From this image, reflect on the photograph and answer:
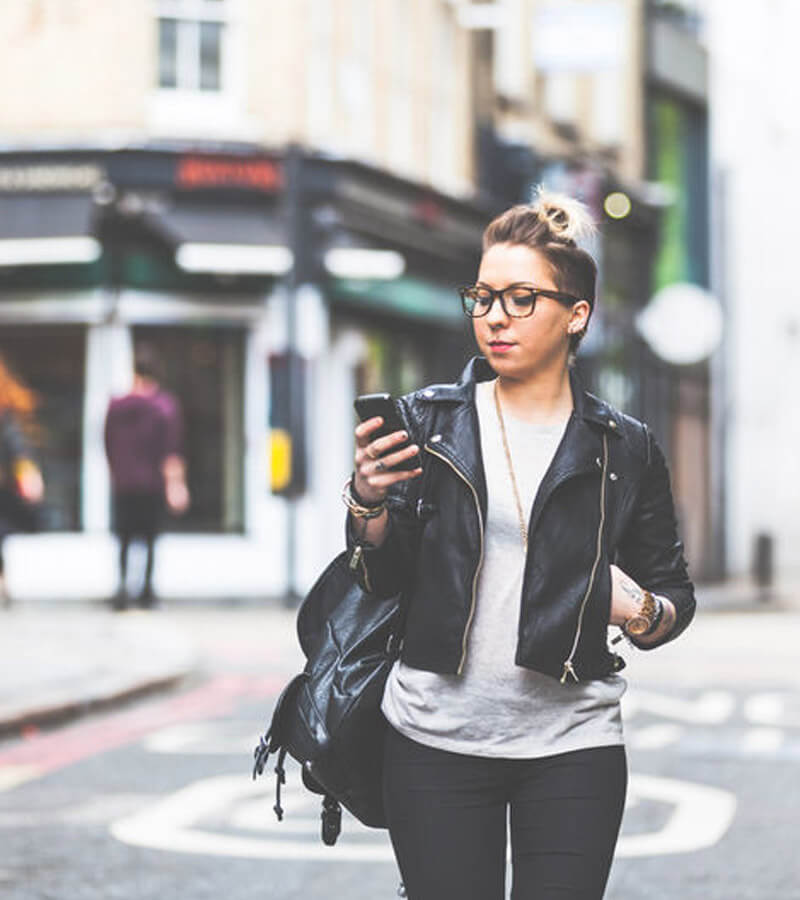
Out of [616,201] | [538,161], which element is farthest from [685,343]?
[538,161]

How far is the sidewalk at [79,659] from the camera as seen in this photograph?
10.7 metres

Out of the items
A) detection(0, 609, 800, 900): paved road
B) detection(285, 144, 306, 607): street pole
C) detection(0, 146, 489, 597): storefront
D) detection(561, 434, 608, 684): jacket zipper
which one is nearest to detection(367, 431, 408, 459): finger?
detection(561, 434, 608, 684): jacket zipper

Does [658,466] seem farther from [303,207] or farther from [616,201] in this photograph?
[616,201]

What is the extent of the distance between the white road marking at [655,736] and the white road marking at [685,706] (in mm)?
266

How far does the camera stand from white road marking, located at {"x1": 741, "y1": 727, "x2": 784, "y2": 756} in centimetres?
990

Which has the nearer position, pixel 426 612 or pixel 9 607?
pixel 426 612

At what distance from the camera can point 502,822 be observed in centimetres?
378

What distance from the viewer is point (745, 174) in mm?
31172

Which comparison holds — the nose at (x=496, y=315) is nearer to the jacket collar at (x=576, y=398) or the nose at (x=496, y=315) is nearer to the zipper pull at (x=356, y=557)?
the jacket collar at (x=576, y=398)

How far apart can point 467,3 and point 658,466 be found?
20832 mm

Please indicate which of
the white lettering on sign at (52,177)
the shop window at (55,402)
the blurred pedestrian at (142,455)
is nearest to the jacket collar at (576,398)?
the blurred pedestrian at (142,455)

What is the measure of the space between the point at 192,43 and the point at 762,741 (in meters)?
12.0

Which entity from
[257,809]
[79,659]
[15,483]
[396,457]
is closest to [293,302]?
[15,483]

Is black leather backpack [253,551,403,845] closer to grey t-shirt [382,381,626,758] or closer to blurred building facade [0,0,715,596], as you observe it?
grey t-shirt [382,381,626,758]
